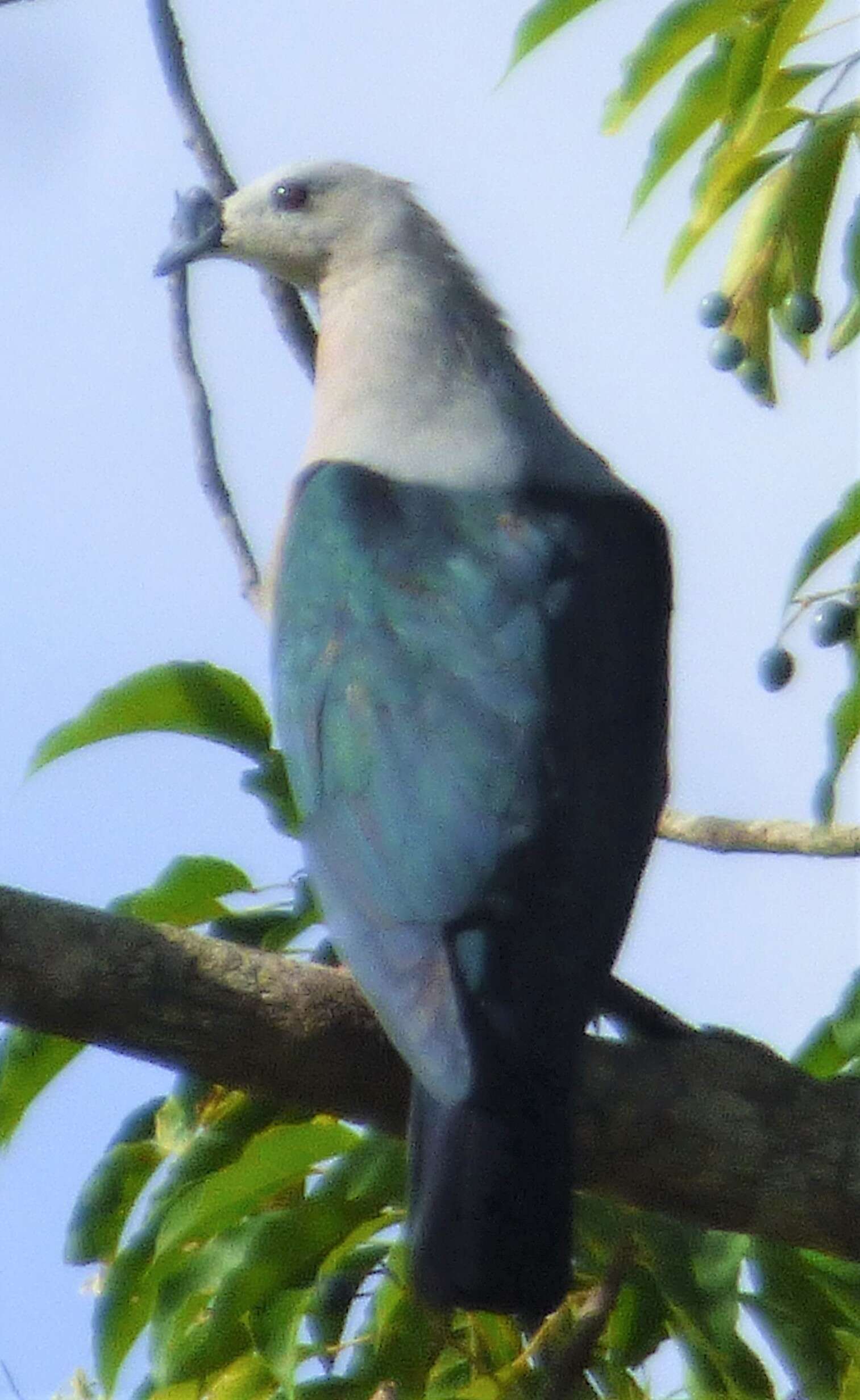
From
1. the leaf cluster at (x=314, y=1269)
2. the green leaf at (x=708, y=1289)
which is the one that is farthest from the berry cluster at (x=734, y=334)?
the green leaf at (x=708, y=1289)

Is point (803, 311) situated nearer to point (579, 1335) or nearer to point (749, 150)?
point (749, 150)

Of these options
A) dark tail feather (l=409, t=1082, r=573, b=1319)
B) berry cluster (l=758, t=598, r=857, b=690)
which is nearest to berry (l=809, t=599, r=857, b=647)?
berry cluster (l=758, t=598, r=857, b=690)

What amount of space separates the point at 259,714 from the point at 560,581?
1.34 feet

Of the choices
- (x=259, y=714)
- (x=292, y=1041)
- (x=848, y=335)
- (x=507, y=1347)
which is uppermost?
(x=848, y=335)

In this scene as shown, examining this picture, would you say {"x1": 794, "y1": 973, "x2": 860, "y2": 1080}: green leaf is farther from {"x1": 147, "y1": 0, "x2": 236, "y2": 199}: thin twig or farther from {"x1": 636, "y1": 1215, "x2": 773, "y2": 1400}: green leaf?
{"x1": 147, "y1": 0, "x2": 236, "y2": 199}: thin twig

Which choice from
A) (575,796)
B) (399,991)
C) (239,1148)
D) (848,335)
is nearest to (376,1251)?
(239,1148)

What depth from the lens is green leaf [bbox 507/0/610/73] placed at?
2982 millimetres

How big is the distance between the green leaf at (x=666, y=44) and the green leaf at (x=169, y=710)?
2.95 ft

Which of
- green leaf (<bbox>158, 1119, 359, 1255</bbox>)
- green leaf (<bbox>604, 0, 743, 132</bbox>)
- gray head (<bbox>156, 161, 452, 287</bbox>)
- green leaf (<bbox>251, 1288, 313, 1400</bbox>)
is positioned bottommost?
green leaf (<bbox>251, 1288, 313, 1400</bbox>)

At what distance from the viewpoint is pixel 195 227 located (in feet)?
12.7

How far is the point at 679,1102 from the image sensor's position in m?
2.66

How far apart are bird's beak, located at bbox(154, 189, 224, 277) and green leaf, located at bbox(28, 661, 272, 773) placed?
1.07 m

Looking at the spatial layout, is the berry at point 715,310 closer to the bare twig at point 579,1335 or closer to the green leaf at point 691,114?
the green leaf at point 691,114

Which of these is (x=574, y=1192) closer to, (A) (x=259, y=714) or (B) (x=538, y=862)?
(B) (x=538, y=862)
